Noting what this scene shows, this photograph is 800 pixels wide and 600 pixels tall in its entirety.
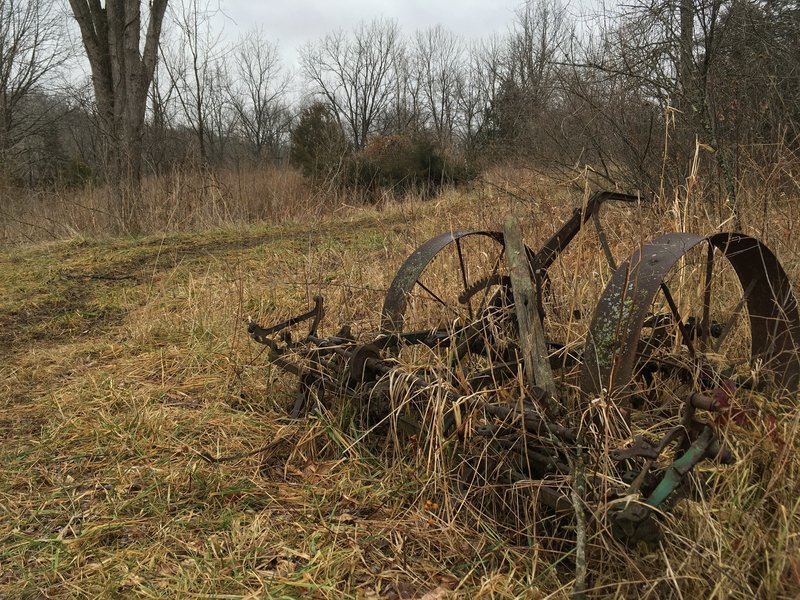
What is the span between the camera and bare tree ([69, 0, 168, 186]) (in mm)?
9086

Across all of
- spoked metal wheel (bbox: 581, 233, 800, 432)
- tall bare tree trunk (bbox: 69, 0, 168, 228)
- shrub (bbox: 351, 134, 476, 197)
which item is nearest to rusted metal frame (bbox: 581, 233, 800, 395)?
spoked metal wheel (bbox: 581, 233, 800, 432)

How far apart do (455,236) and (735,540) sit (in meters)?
1.39

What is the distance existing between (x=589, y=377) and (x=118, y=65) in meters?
10.1

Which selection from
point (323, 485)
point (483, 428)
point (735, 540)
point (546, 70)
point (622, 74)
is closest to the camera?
point (735, 540)

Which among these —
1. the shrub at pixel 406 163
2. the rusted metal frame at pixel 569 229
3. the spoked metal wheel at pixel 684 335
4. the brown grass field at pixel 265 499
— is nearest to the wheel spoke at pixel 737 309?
the spoked metal wheel at pixel 684 335

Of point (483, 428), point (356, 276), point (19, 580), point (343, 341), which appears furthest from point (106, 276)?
point (483, 428)

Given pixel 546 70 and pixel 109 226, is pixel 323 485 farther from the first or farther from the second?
pixel 109 226

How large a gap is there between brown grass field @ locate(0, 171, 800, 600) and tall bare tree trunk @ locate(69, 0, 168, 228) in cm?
639

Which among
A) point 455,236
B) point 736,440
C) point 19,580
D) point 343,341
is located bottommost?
point 19,580

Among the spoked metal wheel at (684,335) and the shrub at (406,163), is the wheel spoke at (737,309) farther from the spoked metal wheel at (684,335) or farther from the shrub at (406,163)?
the shrub at (406,163)

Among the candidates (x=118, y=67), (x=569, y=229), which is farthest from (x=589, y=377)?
(x=118, y=67)

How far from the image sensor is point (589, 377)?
66.0 inches

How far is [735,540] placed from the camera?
4.88 feet

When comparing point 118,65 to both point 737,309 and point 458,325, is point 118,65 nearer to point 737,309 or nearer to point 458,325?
point 458,325
